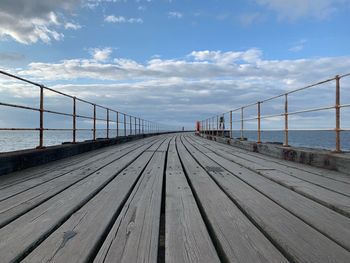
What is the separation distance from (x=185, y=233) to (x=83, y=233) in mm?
521

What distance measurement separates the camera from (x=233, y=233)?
1.45 m

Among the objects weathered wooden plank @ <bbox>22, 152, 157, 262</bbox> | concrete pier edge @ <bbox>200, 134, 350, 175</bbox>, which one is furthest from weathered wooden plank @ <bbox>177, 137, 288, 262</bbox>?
concrete pier edge @ <bbox>200, 134, 350, 175</bbox>

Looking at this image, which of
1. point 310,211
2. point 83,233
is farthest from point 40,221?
point 310,211

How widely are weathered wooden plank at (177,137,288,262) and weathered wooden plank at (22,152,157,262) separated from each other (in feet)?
1.89

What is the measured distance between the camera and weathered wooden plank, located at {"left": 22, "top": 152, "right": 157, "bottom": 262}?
1.21m

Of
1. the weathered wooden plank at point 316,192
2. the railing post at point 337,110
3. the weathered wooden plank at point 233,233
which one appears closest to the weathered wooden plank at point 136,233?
the weathered wooden plank at point 233,233

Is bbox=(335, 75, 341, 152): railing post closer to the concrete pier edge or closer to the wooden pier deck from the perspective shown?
the concrete pier edge

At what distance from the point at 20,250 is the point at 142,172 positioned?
6.91 ft

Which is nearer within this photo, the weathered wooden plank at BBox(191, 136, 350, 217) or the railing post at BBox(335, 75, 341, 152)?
the weathered wooden plank at BBox(191, 136, 350, 217)

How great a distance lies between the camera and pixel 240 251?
125 centimetres

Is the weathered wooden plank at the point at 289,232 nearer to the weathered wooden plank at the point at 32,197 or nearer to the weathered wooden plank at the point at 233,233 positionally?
the weathered wooden plank at the point at 233,233

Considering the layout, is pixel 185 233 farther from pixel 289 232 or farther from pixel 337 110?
pixel 337 110

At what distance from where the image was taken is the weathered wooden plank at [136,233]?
1.21 meters

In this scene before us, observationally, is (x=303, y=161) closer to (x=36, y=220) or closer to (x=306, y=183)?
(x=306, y=183)
